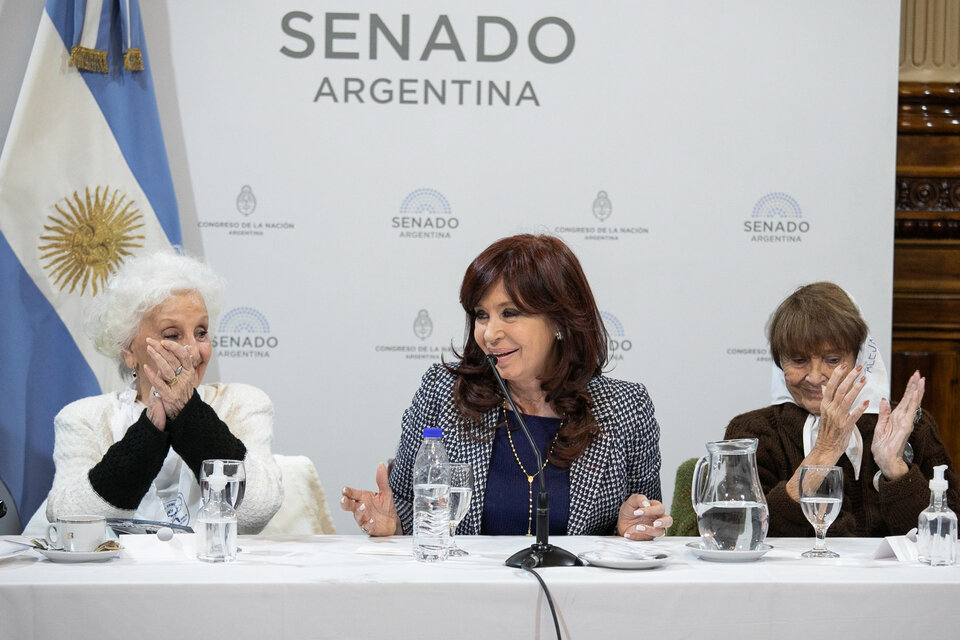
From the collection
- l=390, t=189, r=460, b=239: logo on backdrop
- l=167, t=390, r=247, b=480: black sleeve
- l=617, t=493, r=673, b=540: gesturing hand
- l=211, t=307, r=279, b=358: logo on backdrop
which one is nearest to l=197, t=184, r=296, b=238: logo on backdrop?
l=211, t=307, r=279, b=358: logo on backdrop

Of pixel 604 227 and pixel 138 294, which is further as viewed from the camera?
pixel 604 227

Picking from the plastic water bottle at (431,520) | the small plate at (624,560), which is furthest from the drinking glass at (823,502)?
the plastic water bottle at (431,520)

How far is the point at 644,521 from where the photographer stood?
2271mm

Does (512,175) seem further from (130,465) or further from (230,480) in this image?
(230,480)

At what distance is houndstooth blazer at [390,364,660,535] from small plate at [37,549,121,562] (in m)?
0.83

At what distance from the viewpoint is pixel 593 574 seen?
175cm

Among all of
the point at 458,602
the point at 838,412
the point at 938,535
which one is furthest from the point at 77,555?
the point at 838,412

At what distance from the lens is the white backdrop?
3.88 m

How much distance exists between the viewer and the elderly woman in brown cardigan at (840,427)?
95.1 inches

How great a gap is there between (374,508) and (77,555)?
2.26ft

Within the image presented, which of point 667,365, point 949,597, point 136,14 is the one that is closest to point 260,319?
point 136,14

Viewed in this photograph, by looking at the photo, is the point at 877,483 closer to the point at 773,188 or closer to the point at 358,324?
the point at 773,188

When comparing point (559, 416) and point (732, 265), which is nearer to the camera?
point (559, 416)

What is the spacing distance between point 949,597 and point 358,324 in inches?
99.8
